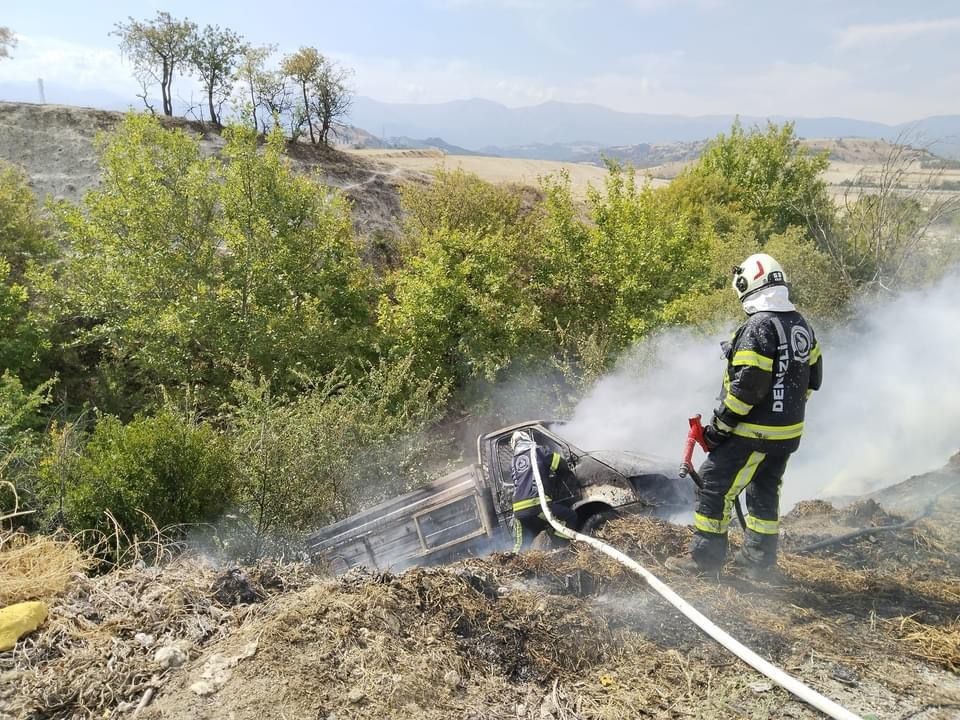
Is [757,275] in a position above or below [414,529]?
above

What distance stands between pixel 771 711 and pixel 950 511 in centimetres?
376

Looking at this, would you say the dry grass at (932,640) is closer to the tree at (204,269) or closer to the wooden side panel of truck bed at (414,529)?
the wooden side panel of truck bed at (414,529)

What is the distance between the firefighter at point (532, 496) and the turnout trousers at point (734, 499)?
131 centimetres

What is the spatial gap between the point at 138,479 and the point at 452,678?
16.9 feet

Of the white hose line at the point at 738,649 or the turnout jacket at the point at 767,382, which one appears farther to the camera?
the turnout jacket at the point at 767,382

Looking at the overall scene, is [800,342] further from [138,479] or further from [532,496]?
[138,479]

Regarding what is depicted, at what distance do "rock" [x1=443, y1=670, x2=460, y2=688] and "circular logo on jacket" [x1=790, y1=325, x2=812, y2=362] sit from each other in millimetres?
2795

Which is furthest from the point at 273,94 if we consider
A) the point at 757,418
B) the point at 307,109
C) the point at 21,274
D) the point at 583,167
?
the point at 583,167

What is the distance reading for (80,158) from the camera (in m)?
29.3

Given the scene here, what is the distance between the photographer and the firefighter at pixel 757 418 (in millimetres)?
3939

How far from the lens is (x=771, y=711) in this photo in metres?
2.87


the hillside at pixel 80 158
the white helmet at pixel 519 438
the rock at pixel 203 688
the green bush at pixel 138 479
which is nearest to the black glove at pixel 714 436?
the white helmet at pixel 519 438

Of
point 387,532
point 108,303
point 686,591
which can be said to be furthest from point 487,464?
point 108,303

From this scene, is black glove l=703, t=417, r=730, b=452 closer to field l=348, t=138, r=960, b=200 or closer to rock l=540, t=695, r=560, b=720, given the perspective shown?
rock l=540, t=695, r=560, b=720
